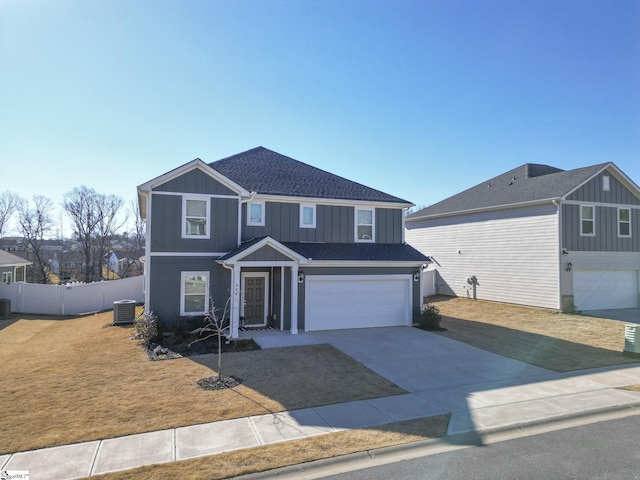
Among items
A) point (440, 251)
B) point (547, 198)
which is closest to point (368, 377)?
point (547, 198)

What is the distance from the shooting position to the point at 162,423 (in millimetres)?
6461

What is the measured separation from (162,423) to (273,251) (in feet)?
25.4

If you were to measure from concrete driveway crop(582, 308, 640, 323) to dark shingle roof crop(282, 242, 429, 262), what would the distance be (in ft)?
32.6

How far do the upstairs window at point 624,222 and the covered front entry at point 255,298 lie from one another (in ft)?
64.0

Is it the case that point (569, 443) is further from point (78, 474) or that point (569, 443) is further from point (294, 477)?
point (78, 474)

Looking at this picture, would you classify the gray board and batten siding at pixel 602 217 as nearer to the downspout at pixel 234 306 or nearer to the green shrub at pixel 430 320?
the green shrub at pixel 430 320

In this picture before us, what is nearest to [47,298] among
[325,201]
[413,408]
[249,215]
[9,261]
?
[9,261]

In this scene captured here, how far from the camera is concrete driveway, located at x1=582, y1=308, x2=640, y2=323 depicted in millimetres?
18031

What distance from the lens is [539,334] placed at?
14.9m

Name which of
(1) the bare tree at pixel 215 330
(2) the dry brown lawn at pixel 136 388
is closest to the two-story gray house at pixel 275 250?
(1) the bare tree at pixel 215 330

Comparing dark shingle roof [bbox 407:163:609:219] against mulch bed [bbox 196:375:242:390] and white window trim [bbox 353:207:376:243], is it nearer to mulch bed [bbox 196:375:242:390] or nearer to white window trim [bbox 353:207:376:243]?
white window trim [bbox 353:207:376:243]

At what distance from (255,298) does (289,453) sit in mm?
10134

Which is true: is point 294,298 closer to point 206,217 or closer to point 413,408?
point 206,217

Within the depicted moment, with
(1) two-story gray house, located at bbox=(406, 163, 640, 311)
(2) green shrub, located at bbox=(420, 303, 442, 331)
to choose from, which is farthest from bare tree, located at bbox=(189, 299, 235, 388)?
(1) two-story gray house, located at bbox=(406, 163, 640, 311)
